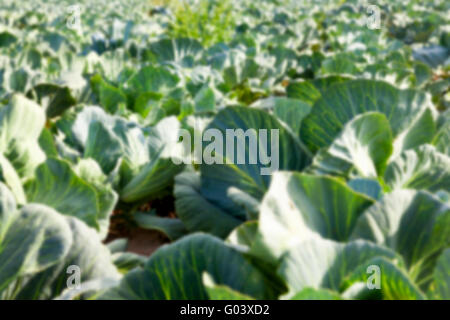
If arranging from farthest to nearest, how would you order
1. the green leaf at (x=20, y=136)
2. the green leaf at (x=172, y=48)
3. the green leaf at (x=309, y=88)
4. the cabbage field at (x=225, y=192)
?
the green leaf at (x=172, y=48), the green leaf at (x=309, y=88), the green leaf at (x=20, y=136), the cabbage field at (x=225, y=192)

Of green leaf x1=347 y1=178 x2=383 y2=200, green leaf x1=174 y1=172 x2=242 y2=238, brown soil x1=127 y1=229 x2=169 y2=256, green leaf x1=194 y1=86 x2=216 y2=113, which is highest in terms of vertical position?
green leaf x1=347 y1=178 x2=383 y2=200

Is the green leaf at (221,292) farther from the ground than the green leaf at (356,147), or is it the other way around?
the green leaf at (356,147)

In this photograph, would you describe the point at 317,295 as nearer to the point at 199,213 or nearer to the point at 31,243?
the point at 31,243

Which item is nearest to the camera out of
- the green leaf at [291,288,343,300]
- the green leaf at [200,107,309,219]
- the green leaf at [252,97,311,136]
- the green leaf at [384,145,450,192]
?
the green leaf at [291,288,343,300]

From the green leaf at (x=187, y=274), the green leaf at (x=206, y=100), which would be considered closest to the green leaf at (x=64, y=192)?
the green leaf at (x=187, y=274)

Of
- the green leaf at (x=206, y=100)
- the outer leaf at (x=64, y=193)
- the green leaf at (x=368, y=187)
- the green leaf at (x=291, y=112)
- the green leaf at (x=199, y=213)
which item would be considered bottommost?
the green leaf at (x=199, y=213)

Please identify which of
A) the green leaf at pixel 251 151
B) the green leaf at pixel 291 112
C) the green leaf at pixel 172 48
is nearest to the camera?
the green leaf at pixel 251 151

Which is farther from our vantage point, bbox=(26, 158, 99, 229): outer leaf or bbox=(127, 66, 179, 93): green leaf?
bbox=(127, 66, 179, 93): green leaf

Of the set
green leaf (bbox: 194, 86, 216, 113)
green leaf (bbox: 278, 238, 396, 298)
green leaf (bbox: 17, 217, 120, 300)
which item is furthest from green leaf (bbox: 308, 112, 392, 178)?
green leaf (bbox: 194, 86, 216, 113)

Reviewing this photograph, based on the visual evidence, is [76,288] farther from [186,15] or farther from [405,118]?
[186,15]

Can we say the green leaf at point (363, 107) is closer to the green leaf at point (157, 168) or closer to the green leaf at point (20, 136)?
the green leaf at point (157, 168)

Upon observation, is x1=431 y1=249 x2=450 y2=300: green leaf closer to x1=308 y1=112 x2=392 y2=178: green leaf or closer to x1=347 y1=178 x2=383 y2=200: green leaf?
x1=347 y1=178 x2=383 y2=200: green leaf
